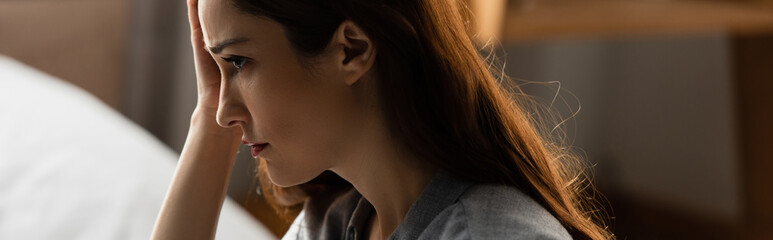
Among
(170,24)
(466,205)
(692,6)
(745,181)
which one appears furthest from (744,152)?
(466,205)

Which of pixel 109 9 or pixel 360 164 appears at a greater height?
pixel 109 9

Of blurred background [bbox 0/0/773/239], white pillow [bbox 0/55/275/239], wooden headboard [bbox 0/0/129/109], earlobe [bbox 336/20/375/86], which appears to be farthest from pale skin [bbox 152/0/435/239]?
wooden headboard [bbox 0/0/129/109]

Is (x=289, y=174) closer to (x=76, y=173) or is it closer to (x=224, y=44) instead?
(x=224, y=44)

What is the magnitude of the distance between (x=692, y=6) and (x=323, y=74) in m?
1.10

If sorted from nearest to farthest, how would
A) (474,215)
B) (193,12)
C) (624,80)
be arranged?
(474,215)
(193,12)
(624,80)

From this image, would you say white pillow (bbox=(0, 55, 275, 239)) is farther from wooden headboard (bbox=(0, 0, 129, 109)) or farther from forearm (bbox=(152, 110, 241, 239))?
wooden headboard (bbox=(0, 0, 129, 109))

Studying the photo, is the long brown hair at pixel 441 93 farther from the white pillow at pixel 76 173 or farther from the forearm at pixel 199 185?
the white pillow at pixel 76 173

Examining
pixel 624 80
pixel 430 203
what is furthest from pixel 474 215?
pixel 624 80

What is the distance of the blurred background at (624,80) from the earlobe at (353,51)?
0.81 meters

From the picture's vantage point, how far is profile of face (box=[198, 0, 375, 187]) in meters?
0.64

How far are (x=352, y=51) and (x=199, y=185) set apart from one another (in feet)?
0.86

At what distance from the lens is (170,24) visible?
1.92 meters

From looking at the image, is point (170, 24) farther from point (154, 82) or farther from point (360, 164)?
point (360, 164)

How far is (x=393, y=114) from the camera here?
2.22 ft
